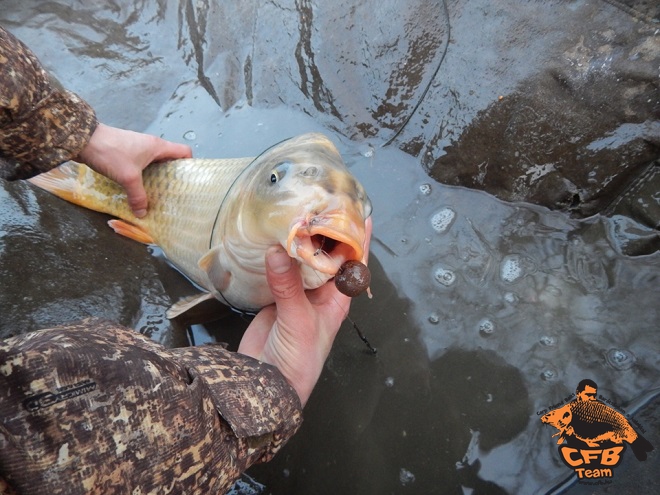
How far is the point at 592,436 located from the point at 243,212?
1932 millimetres

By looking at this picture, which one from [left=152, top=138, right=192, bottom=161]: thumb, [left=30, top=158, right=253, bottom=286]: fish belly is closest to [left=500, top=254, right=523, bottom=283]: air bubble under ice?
[left=30, top=158, right=253, bottom=286]: fish belly

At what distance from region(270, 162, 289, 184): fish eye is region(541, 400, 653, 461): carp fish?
1.71 metres

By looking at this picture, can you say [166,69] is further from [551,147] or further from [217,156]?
[551,147]

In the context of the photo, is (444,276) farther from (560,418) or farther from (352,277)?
(352,277)

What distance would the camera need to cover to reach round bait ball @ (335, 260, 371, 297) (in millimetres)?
1617

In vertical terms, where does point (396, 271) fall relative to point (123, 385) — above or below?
above

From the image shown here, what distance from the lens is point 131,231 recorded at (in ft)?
9.44

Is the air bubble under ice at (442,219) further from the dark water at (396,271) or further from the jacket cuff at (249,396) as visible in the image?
the jacket cuff at (249,396)

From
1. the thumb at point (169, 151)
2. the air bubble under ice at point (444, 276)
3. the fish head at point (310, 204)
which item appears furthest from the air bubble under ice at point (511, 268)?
the thumb at point (169, 151)

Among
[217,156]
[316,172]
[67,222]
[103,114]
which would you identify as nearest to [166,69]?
[103,114]

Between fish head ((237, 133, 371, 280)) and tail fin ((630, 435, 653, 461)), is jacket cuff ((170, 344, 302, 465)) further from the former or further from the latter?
tail fin ((630, 435, 653, 461))

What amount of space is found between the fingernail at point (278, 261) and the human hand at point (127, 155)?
3.91 ft

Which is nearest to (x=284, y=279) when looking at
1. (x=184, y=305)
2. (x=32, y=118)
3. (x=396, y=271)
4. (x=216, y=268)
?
(x=216, y=268)

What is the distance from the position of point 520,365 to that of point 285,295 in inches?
54.2
